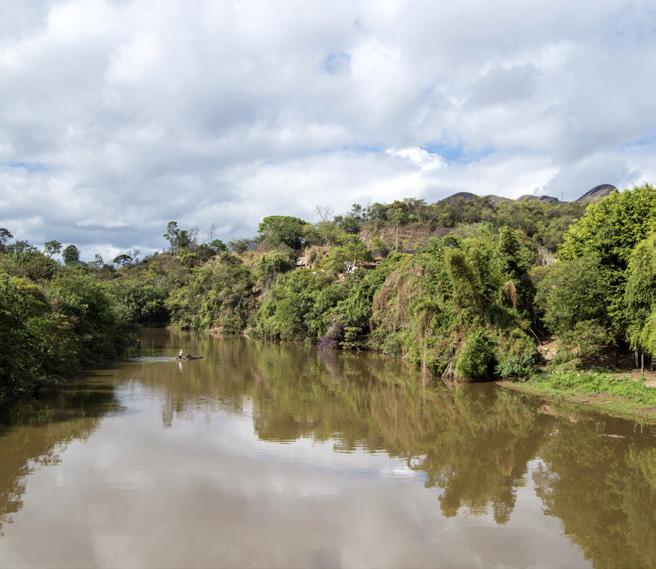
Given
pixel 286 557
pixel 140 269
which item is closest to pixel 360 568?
pixel 286 557

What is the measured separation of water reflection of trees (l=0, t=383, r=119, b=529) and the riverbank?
20.2m

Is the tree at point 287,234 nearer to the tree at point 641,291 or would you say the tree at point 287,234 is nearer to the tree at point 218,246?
the tree at point 218,246

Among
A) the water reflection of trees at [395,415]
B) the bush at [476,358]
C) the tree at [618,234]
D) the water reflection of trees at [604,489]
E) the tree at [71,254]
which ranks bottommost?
the water reflection of trees at [604,489]

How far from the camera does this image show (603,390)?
2472 centimetres

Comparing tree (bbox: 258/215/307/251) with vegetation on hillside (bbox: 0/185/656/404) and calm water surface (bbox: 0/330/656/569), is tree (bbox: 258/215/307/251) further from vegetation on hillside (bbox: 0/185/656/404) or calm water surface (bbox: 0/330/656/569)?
calm water surface (bbox: 0/330/656/569)

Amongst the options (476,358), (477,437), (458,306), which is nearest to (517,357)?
(476,358)

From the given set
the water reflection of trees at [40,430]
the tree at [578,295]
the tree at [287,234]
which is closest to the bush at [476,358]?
the tree at [578,295]

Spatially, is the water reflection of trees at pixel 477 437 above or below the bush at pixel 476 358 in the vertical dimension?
below

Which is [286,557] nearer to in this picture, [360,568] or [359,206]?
[360,568]

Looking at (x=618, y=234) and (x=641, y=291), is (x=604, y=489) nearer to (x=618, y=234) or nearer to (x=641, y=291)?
(x=641, y=291)

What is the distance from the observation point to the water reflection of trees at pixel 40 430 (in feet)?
47.9

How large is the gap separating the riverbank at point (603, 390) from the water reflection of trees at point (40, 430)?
2016 cm

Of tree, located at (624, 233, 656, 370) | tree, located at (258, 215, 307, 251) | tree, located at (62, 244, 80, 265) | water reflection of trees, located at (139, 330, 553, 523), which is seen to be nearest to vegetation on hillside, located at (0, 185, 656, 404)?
tree, located at (624, 233, 656, 370)

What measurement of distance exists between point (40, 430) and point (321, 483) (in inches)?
445
